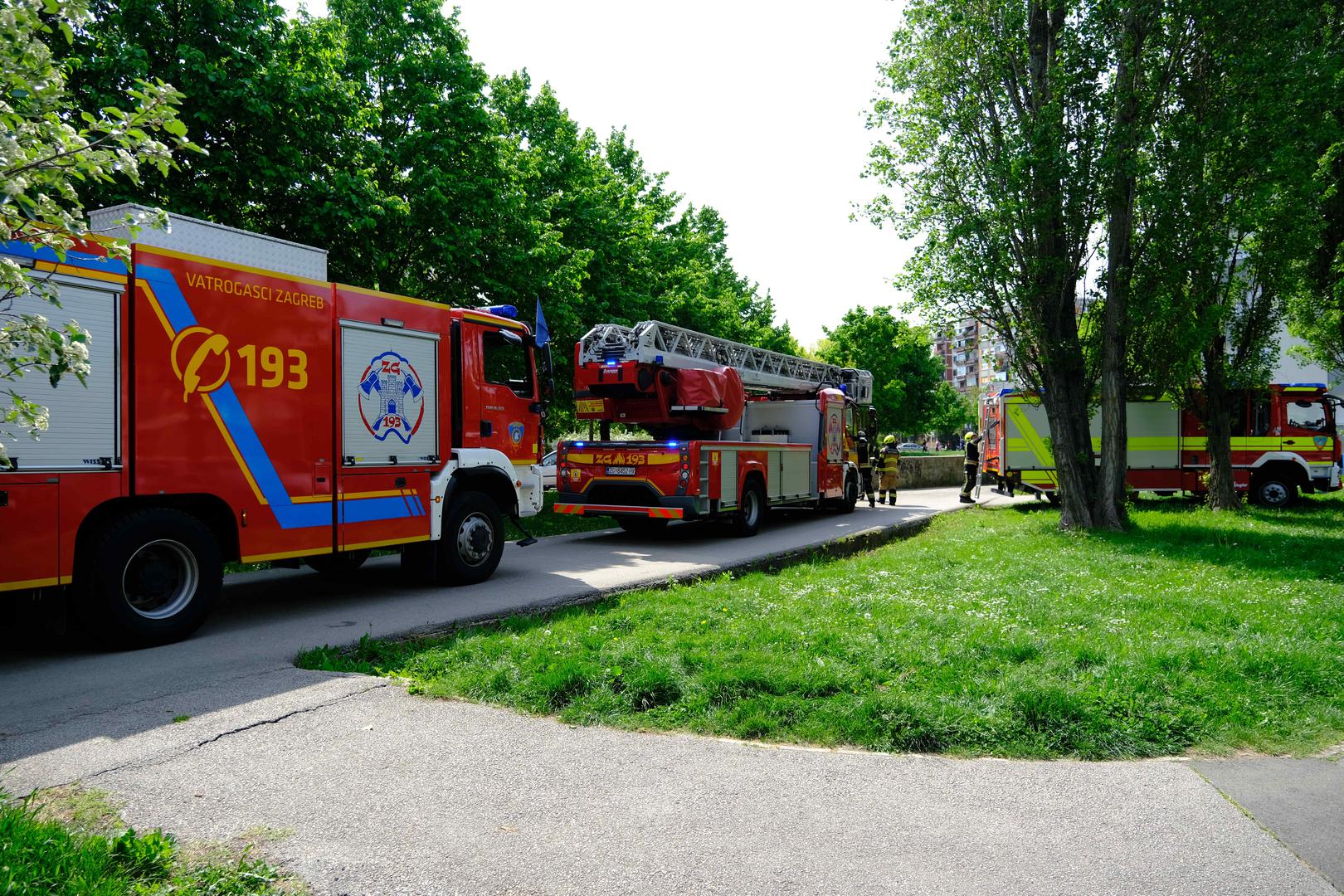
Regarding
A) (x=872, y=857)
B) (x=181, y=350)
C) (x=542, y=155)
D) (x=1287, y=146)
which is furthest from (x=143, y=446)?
(x=542, y=155)

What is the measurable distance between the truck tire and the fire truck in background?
23.6ft

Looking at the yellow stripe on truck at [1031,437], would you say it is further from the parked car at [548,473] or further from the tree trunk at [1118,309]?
the parked car at [548,473]

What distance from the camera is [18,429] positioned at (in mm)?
5848

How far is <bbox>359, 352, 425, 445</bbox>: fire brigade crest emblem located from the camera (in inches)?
334

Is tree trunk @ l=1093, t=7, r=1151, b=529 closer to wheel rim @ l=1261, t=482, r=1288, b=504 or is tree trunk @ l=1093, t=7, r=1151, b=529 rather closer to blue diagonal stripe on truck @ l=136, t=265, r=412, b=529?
wheel rim @ l=1261, t=482, r=1288, b=504

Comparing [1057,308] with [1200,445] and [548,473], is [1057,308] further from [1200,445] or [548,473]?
[548,473]

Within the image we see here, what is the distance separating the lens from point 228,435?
7148 mm

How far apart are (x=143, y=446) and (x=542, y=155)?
17.3 meters

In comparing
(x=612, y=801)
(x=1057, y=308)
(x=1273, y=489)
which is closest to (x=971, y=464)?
(x=1273, y=489)

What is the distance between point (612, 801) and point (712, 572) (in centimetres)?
697

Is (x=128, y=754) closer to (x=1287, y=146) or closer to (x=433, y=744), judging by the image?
(x=433, y=744)

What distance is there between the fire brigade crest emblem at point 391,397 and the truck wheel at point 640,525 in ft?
22.4

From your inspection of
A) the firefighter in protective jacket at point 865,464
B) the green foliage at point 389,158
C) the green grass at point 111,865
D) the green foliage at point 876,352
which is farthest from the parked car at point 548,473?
the green foliage at point 876,352

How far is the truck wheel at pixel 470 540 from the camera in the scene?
31.2 feet
